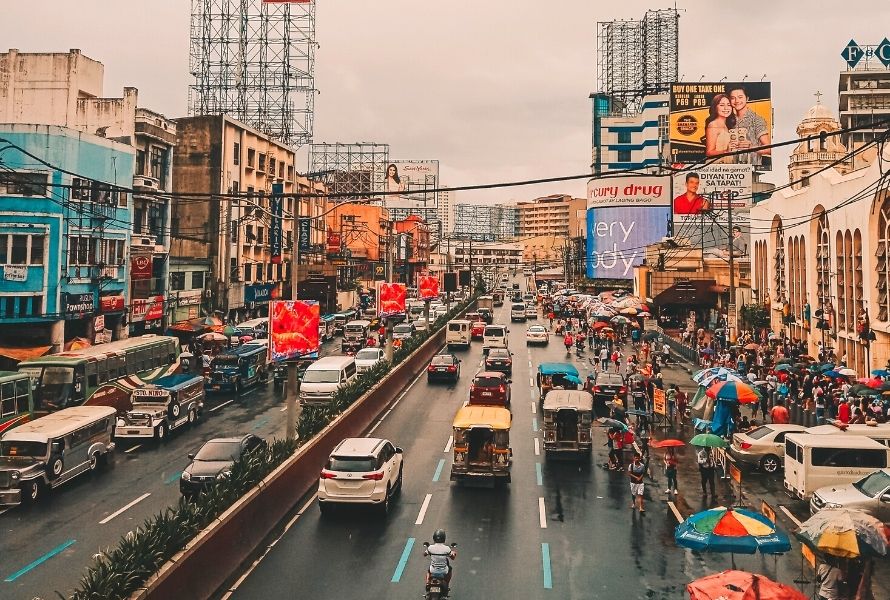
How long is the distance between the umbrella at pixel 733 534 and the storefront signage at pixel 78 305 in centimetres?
3704

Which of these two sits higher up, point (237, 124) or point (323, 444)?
point (237, 124)

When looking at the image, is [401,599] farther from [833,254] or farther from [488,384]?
[833,254]

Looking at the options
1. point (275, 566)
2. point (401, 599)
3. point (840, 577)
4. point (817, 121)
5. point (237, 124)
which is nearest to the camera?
point (840, 577)

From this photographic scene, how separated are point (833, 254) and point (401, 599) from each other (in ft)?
113

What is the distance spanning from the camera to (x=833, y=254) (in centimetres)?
3775

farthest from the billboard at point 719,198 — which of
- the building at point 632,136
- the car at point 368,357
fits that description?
the building at point 632,136

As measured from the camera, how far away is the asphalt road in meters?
14.4

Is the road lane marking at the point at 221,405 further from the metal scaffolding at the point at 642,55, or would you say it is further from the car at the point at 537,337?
the metal scaffolding at the point at 642,55

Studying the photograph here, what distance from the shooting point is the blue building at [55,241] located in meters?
36.5

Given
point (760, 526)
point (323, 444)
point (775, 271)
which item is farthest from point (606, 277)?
point (760, 526)

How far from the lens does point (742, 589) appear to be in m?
9.52

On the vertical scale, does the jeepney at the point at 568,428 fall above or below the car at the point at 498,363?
below

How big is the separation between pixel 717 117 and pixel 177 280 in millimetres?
70210

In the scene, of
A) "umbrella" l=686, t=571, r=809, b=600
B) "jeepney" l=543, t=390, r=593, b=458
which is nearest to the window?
"jeepney" l=543, t=390, r=593, b=458
